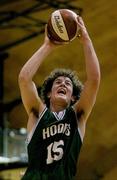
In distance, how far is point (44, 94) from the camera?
2945 millimetres

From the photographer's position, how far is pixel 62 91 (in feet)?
8.81

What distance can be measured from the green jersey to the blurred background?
3.65m

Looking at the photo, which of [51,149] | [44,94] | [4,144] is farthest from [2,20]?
[51,149]

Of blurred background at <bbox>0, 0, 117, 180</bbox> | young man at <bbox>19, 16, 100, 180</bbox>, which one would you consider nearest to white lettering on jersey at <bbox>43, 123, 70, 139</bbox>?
young man at <bbox>19, 16, 100, 180</bbox>

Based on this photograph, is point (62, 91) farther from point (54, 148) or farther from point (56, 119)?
point (54, 148)

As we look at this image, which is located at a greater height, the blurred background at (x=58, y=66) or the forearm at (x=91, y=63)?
the forearm at (x=91, y=63)

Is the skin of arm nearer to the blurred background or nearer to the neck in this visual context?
the neck

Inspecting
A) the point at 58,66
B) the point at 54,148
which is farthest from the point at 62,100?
the point at 58,66

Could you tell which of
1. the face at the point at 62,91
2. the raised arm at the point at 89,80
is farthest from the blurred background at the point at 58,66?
the raised arm at the point at 89,80

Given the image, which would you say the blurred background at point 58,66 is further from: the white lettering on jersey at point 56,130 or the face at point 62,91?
the white lettering on jersey at point 56,130

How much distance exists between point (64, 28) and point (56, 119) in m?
0.56

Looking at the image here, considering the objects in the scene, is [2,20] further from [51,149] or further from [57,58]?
[51,149]

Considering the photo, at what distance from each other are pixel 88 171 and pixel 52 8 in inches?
112

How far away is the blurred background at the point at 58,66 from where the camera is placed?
648cm
